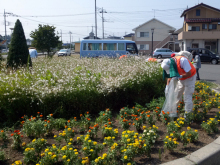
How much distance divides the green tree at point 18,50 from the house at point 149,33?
44.4 m

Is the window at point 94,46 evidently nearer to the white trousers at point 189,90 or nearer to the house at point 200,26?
the white trousers at point 189,90

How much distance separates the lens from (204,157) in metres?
3.13

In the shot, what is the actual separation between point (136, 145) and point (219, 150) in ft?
4.44

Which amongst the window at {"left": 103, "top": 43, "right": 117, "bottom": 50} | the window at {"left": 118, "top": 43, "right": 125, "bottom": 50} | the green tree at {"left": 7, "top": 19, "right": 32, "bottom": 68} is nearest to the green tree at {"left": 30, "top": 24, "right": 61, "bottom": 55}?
the window at {"left": 103, "top": 43, "right": 117, "bottom": 50}

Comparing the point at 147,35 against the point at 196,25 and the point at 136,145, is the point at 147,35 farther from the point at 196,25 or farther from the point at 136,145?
the point at 136,145

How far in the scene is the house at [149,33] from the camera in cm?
5234

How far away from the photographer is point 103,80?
216 inches

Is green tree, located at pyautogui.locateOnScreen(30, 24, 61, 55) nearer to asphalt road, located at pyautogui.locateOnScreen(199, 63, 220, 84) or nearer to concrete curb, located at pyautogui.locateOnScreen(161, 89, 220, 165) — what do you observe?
asphalt road, located at pyautogui.locateOnScreen(199, 63, 220, 84)

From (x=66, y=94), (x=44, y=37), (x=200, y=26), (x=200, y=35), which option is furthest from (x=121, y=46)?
(x=200, y=26)

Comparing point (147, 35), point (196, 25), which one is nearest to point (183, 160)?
point (196, 25)

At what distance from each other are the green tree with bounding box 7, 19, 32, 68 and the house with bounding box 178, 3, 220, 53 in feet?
108

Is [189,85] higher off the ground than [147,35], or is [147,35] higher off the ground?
[147,35]

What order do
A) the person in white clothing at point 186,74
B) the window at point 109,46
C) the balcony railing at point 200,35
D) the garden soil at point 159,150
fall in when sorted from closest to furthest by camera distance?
1. the garden soil at point 159,150
2. the person in white clothing at point 186,74
3. the window at point 109,46
4. the balcony railing at point 200,35

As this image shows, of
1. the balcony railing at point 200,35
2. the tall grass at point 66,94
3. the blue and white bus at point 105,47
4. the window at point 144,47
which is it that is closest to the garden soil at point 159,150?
the tall grass at point 66,94
